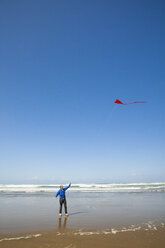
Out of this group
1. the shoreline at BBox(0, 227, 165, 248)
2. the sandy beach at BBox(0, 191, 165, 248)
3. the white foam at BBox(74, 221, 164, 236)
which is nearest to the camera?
the shoreline at BBox(0, 227, 165, 248)

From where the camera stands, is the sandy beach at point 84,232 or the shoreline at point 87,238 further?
the sandy beach at point 84,232

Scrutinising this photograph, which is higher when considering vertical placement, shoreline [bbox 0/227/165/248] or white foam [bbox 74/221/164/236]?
shoreline [bbox 0/227/165/248]

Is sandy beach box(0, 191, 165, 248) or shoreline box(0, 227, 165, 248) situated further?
sandy beach box(0, 191, 165, 248)

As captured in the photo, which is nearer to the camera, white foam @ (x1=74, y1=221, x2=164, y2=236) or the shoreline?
the shoreline

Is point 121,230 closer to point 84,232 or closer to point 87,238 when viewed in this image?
point 84,232

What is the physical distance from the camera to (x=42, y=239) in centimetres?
607

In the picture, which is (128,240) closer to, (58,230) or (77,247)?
(77,247)

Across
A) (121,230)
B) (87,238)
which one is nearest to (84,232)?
(87,238)

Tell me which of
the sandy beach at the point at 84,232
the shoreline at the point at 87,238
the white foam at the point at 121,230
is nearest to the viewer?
the shoreline at the point at 87,238

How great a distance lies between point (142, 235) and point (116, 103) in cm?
632

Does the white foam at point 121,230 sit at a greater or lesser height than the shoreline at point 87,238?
lesser

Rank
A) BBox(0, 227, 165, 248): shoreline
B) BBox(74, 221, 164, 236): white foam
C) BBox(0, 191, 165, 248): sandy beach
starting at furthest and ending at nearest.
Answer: BBox(74, 221, 164, 236): white foam → BBox(0, 191, 165, 248): sandy beach → BBox(0, 227, 165, 248): shoreline

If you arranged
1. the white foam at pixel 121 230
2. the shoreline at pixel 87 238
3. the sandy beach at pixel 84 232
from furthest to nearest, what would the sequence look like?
the white foam at pixel 121 230
the sandy beach at pixel 84 232
the shoreline at pixel 87 238

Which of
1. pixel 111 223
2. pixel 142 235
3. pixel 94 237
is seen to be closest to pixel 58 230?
→ pixel 94 237
